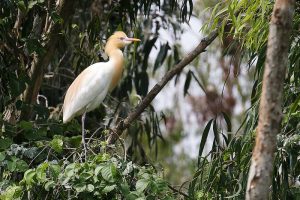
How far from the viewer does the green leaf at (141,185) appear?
10.2 ft

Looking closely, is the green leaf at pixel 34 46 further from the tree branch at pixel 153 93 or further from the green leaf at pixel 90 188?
the green leaf at pixel 90 188

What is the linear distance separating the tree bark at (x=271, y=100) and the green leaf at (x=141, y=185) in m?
0.81

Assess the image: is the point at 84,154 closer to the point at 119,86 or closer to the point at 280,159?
the point at 280,159

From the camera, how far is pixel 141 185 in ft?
10.3

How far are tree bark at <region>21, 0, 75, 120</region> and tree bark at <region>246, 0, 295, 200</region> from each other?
215 cm

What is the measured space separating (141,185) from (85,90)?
1.26 m

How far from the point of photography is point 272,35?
2.34 metres

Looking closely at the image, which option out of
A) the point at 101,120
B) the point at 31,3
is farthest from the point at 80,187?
the point at 101,120

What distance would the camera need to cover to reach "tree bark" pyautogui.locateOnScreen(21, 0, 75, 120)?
438cm

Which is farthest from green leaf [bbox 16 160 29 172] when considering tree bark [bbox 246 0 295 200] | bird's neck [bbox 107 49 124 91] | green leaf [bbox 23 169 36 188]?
tree bark [bbox 246 0 295 200]

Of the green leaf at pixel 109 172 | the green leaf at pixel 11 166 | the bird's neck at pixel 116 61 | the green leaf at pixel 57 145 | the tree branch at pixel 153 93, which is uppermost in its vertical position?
the bird's neck at pixel 116 61

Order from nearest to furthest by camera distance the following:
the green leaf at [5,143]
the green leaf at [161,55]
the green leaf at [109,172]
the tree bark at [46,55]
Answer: the green leaf at [109,172] → the green leaf at [5,143] → the tree bark at [46,55] → the green leaf at [161,55]

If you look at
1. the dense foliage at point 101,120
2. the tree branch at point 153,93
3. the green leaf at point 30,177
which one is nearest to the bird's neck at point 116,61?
the dense foliage at point 101,120

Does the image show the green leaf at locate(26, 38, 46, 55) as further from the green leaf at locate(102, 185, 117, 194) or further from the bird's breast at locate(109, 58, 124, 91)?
the green leaf at locate(102, 185, 117, 194)
